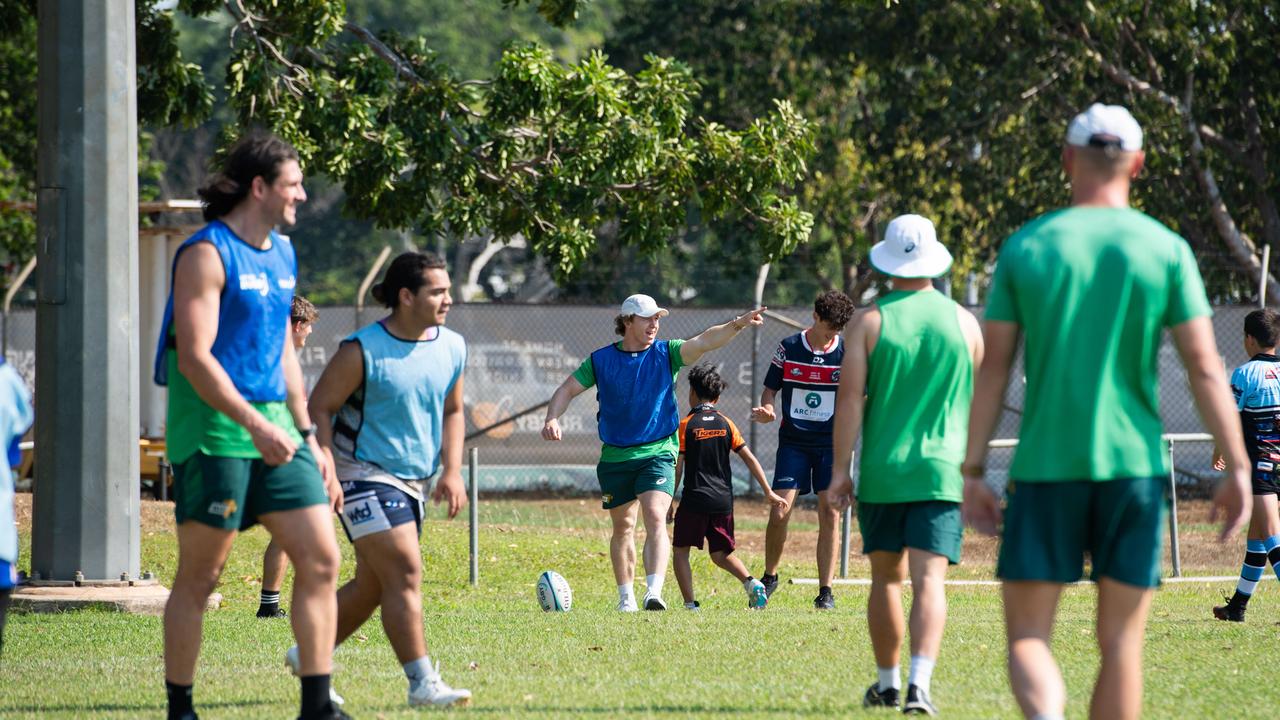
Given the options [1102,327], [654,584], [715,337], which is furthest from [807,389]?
[1102,327]

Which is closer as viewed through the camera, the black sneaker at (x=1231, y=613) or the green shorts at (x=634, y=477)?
the black sneaker at (x=1231, y=613)

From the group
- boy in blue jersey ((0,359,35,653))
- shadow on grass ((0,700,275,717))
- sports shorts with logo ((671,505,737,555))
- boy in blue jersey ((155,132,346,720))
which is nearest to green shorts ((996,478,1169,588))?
boy in blue jersey ((155,132,346,720))

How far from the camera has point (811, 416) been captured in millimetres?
10547

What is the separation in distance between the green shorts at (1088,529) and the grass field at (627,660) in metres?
1.65

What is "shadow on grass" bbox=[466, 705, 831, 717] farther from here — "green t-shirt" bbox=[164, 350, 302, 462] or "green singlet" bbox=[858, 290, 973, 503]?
"green t-shirt" bbox=[164, 350, 302, 462]

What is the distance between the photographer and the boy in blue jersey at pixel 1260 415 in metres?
9.26

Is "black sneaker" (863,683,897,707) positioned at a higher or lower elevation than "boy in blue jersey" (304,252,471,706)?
lower

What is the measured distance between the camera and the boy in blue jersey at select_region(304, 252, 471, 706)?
556 cm

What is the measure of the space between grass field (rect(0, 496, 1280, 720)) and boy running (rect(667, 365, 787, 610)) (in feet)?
0.98

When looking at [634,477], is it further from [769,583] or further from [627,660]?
[627,660]

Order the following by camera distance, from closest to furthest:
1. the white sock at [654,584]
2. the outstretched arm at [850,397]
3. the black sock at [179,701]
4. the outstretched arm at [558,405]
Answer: the black sock at [179,701] < the outstretched arm at [850,397] < the outstretched arm at [558,405] < the white sock at [654,584]

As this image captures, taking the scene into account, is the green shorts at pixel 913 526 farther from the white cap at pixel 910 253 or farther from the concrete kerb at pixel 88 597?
the concrete kerb at pixel 88 597

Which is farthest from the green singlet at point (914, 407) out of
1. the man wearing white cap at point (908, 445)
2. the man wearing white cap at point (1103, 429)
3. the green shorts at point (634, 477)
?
the green shorts at point (634, 477)

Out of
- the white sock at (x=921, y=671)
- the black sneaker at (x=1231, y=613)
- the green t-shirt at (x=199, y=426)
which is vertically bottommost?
the black sneaker at (x=1231, y=613)
